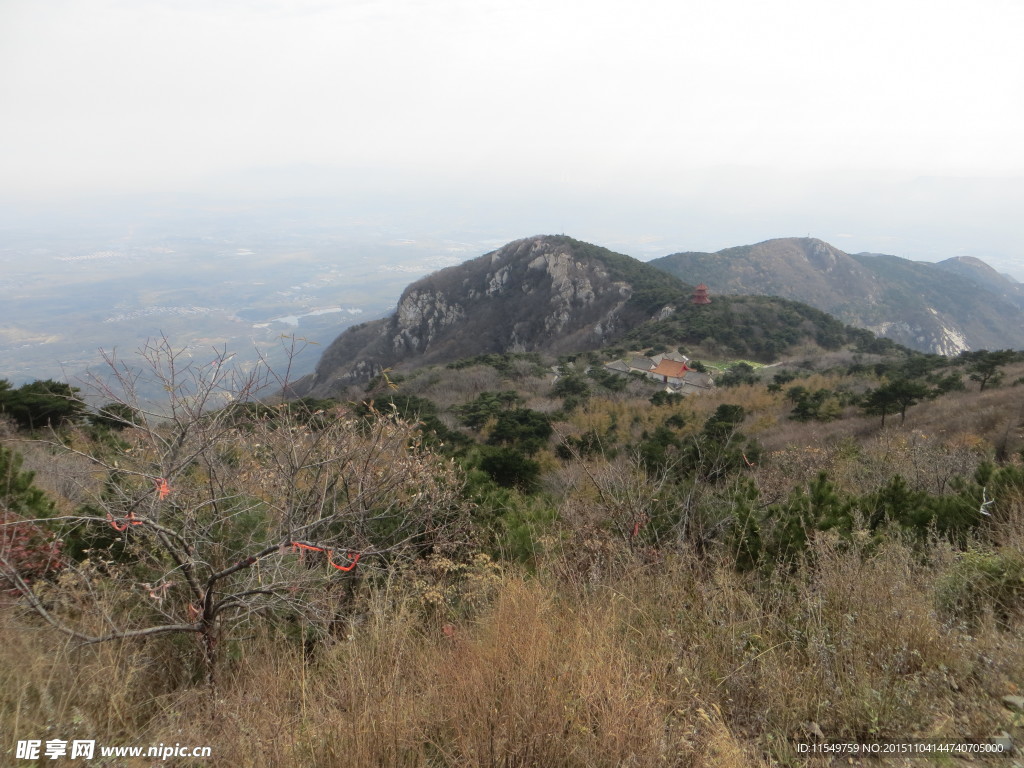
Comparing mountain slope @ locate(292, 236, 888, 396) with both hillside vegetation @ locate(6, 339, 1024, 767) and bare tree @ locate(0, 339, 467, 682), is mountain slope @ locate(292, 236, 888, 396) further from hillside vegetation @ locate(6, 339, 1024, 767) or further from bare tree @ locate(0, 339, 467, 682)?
bare tree @ locate(0, 339, 467, 682)

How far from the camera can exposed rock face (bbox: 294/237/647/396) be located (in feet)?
185

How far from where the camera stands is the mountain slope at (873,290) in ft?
253

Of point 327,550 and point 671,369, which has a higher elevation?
point 327,550

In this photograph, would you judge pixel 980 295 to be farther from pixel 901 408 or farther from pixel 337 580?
pixel 337 580

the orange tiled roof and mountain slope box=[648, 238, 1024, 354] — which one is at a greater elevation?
mountain slope box=[648, 238, 1024, 354]

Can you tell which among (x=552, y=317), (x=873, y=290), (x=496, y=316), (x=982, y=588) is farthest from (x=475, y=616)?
(x=873, y=290)

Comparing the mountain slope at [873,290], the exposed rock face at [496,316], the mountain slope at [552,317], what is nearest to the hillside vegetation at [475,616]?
the mountain slope at [552,317]

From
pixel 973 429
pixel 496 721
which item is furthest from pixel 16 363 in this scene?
pixel 973 429

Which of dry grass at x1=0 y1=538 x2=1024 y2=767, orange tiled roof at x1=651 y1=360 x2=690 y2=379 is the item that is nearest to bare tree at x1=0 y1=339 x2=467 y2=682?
dry grass at x1=0 y1=538 x2=1024 y2=767

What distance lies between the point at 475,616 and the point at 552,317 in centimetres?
5675

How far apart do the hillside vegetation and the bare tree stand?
0.04m

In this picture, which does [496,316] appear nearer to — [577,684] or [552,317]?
[552,317]

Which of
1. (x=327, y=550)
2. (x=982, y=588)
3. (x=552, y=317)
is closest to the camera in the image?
(x=982, y=588)

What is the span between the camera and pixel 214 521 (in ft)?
9.20
